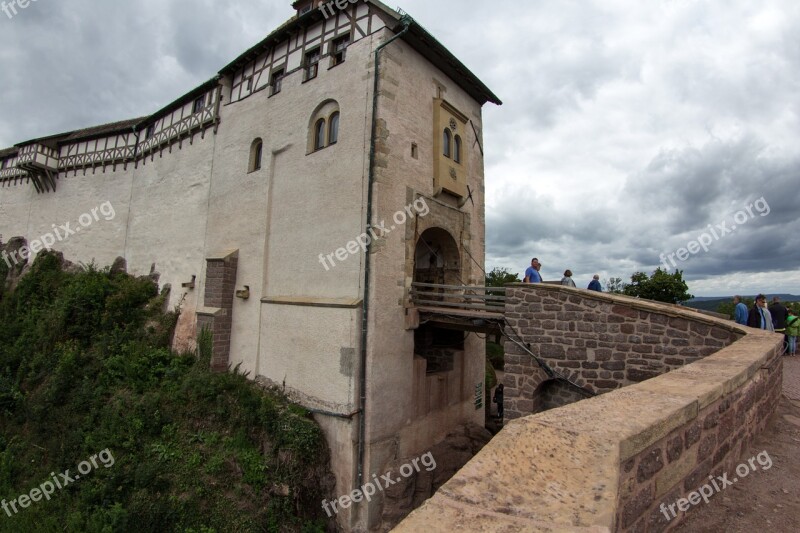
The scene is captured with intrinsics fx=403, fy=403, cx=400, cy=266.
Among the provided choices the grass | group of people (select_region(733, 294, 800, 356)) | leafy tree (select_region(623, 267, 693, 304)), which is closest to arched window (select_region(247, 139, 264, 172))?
the grass

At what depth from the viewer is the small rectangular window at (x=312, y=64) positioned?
10734mm

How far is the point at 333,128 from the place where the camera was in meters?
10.2

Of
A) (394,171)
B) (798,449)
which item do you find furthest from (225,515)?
(798,449)

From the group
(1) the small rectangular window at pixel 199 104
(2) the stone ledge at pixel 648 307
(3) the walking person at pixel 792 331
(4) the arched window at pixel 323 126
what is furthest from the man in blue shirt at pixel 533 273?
(1) the small rectangular window at pixel 199 104

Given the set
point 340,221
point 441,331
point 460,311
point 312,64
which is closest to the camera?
point 460,311

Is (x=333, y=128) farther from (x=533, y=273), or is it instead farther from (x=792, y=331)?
(x=792, y=331)

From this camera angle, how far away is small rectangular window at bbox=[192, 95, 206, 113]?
560 inches

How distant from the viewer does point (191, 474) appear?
28.6 feet

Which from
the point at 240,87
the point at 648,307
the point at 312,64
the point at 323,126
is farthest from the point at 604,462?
the point at 240,87

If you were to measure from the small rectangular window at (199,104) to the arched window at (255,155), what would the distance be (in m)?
3.69

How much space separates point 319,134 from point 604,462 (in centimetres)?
1019

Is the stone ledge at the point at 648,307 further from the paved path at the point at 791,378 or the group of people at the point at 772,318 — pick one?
the group of people at the point at 772,318

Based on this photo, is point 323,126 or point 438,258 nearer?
point 323,126

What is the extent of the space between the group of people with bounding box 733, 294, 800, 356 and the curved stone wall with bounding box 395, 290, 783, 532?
7.49 metres
